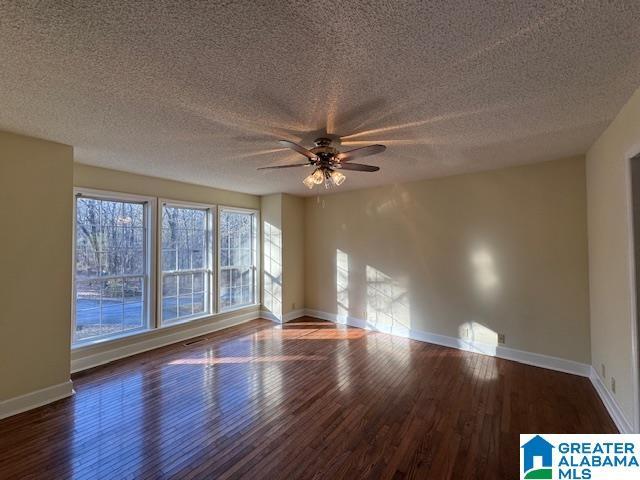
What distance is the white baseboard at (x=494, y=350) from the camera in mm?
3225

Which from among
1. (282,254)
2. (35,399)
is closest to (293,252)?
(282,254)

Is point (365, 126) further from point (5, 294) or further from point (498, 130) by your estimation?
point (5, 294)

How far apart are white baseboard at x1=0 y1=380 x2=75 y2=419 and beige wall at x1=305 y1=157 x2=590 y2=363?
12.9 feet

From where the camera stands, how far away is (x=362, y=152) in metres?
2.22

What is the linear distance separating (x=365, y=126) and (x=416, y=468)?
2557 millimetres

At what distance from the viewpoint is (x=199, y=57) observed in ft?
4.85

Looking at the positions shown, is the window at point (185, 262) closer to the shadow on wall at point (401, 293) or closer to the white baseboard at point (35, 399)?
the white baseboard at point (35, 399)

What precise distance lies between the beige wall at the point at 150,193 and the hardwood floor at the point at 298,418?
293 millimetres

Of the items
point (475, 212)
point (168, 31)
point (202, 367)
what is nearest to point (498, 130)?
point (475, 212)

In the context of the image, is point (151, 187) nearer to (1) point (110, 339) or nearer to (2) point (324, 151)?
(1) point (110, 339)

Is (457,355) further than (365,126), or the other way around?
(457,355)

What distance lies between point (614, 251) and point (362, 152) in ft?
7.52

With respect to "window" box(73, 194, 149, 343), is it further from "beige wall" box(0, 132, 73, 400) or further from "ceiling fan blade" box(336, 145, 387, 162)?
"ceiling fan blade" box(336, 145, 387, 162)

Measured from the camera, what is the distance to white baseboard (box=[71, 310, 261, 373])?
Result: 3.44 metres
